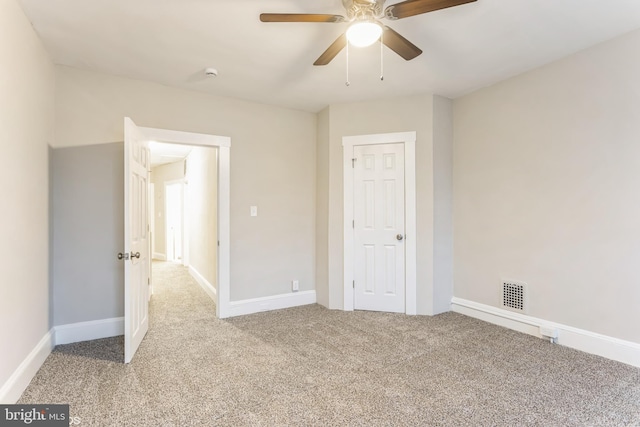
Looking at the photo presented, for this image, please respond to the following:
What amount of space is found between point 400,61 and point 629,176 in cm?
204

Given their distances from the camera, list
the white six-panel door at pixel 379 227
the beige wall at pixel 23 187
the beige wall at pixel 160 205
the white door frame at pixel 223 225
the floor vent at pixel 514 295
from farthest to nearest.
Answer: the beige wall at pixel 160 205, the white six-panel door at pixel 379 227, the white door frame at pixel 223 225, the floor vent at pixel 514 295, the beige wall at pixel 23 187

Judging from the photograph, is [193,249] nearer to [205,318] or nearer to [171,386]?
[205,318]

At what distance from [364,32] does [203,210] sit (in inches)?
162

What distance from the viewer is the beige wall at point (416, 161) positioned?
3.74 metres

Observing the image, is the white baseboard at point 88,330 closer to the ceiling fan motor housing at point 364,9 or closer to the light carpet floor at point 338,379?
the light carpet floor at point 338,379

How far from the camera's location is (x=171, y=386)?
2.25 metres

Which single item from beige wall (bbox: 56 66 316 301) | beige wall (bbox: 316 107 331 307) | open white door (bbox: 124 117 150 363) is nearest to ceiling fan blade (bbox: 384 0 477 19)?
open white door (bbox: 124 117 150 363)

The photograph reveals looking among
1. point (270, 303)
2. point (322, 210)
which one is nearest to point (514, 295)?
point (322, 210)

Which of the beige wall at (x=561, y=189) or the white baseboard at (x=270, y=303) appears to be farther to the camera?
the white baseboard at (x=270, y=303)

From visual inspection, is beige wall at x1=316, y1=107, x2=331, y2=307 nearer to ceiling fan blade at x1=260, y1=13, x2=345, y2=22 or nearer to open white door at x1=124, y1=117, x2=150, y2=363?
open white door at x1=124, y1=117, x2=150, y2=363

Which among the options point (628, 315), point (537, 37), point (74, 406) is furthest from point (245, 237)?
point (628, 315)

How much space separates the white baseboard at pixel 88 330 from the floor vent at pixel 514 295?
3893mm

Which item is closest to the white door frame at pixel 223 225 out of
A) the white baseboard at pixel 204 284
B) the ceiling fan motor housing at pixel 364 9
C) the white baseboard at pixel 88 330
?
the white baseboard at pixel 204 284

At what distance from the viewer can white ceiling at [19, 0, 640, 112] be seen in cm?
219
